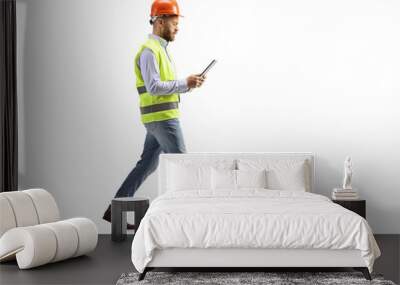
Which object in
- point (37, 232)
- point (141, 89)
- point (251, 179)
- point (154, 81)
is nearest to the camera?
point (37, 232)

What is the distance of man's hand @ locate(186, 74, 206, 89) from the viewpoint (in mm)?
7352

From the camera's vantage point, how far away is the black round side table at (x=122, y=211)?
6879 mm

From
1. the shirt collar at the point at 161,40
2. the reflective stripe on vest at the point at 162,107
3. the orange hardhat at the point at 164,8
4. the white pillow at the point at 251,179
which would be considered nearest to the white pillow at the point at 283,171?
the white pillow at the point at 251,179

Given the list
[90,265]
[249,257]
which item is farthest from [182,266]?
[90,265]

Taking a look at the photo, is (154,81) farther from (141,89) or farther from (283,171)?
(283,171)

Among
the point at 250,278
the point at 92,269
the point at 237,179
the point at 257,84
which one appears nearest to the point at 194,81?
the point at 257,84

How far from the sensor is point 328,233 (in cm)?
499

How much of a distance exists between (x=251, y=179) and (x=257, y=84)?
1210 mm

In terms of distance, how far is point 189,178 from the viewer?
22.3 ft

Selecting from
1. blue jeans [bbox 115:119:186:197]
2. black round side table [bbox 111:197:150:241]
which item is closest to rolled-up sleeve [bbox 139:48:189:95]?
blue jeans [bbox 115:119:186:197]

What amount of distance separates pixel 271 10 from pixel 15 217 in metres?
3.46

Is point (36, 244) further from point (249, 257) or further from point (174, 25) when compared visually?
point (174, 25)

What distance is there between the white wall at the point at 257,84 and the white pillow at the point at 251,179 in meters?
0.70

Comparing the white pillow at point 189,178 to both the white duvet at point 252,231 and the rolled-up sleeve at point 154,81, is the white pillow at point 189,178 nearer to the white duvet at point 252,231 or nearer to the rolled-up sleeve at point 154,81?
the rolled-up sleeve at point 154,81
